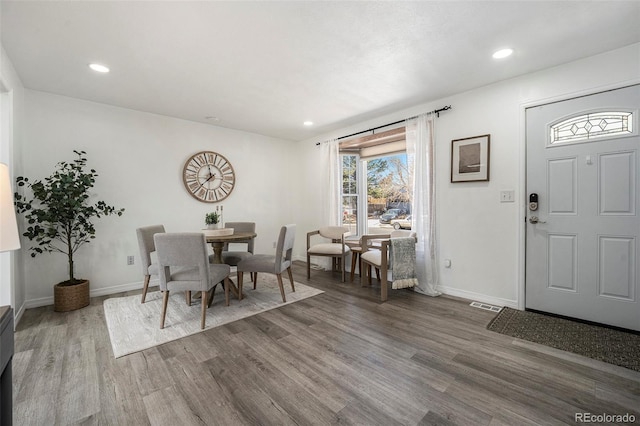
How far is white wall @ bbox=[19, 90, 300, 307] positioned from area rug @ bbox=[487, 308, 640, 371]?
4.14 metres

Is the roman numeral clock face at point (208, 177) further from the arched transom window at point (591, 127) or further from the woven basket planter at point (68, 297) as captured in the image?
the arched transom window at point (591, 127)

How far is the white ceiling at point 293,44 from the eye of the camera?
6.14 feet

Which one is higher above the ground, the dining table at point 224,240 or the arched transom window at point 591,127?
the arched transom window at point 591,127

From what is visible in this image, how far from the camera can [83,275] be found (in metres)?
3.45

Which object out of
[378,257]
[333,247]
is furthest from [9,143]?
[378,257]

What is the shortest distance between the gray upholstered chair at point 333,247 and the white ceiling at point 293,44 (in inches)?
80.6

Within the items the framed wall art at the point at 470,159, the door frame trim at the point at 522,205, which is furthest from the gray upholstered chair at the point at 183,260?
the door frame trim at the point at 522,205

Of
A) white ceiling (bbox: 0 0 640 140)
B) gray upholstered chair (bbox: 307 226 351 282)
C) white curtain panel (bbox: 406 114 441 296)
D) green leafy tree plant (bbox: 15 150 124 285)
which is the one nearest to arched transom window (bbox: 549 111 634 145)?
white ceiling (bbox: 0 0 640 140)

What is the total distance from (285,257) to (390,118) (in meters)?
2.54

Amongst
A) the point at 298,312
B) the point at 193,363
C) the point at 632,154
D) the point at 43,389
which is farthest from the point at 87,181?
the point at 632,154

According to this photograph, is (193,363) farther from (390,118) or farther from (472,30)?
(390,118)

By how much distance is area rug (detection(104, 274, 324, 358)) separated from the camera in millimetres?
2383

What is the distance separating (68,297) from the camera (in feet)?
9.83

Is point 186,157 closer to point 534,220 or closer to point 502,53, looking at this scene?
point 502,53
